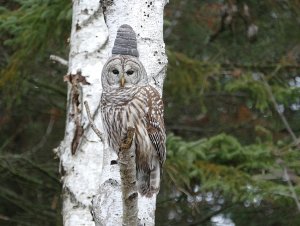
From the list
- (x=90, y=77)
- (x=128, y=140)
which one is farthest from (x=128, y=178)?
(x=90, y=77)

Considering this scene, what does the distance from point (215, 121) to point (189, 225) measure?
123 inches

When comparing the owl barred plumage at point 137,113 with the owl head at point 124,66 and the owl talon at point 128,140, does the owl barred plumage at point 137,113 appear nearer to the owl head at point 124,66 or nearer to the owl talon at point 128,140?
the owl head at point 124,66

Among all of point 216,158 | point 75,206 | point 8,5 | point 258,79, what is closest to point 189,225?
point 216,158

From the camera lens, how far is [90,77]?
17.7ft

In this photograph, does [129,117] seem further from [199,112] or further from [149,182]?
[199,112]

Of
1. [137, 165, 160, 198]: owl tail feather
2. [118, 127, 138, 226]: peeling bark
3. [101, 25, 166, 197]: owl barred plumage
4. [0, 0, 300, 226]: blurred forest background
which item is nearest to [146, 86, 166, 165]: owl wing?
[101, 25, 166, 197]: owl barred plumage

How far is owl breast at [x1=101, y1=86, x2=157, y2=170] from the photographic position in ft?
14.4

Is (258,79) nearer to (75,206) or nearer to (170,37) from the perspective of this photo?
(170,37)

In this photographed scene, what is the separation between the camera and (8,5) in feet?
29.2

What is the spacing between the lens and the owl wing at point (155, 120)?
14.4 ft

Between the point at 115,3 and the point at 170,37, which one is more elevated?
the point at 170,37

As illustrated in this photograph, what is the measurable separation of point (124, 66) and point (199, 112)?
6556 mm

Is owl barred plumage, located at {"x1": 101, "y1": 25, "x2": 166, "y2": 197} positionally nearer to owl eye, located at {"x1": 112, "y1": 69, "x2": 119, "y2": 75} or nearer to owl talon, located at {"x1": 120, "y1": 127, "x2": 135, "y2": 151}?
owl eye, located at {"x1": 112, "y1": 69, "x2": 119, "y2": 75}

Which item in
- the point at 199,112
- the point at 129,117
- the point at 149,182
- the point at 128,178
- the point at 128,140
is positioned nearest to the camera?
the point at 128,140
